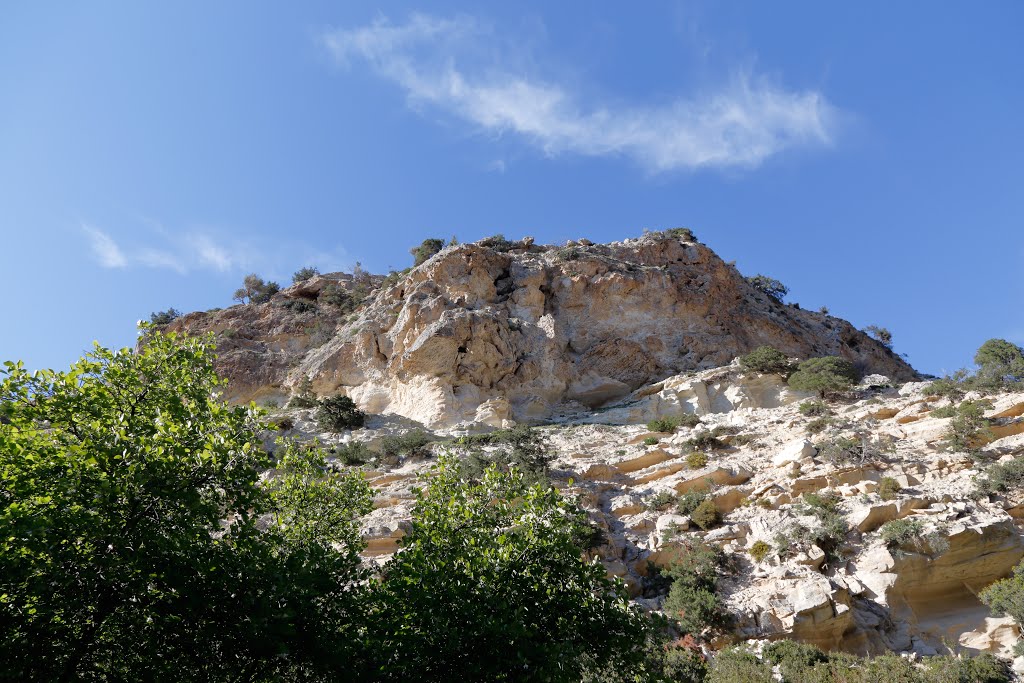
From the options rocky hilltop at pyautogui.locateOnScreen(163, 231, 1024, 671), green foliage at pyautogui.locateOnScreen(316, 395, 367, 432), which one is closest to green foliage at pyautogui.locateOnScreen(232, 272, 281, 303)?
rocky hilltop at pyautogui.locateOnScreen(163, 231, 1024, 671)

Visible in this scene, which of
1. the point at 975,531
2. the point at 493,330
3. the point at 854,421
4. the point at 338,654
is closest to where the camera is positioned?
the point at 338,654

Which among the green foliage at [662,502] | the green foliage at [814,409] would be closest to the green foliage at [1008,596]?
the green foliage at [662,502]

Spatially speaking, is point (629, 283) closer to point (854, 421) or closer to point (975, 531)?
point (854, 421)

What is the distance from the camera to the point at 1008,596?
14883 millimetres

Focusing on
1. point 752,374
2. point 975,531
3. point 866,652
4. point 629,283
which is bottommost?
point 866,652

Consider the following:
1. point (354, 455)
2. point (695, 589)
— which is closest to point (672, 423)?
point (695, 589)

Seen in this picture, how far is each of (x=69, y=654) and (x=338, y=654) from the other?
107 inches

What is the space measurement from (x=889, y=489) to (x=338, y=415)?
80.2 ft

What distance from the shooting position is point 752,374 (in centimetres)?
3519

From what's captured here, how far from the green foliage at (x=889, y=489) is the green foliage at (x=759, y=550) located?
401 cm

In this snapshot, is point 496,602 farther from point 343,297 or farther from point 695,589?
point 343,297

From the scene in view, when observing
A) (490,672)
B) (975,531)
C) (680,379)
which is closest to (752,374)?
(680,379)

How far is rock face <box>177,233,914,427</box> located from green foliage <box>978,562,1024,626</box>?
1874 centimetres

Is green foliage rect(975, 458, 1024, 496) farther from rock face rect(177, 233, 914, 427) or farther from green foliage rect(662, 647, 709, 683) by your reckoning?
rock face rect(177, 233, 914, 427)
